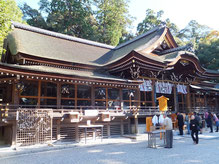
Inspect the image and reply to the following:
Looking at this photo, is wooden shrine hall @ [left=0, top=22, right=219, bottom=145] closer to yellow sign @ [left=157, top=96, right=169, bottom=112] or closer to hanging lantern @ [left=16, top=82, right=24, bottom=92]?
hanging lantern @ [left=16, top=82, right=24, bottom=92]

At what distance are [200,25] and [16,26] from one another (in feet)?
163

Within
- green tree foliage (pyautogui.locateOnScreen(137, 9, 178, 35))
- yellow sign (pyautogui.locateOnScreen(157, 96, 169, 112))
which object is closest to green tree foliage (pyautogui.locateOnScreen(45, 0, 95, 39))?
green tree foliage (pyautogui.locateOnScreen(137, 9, 178, 35))

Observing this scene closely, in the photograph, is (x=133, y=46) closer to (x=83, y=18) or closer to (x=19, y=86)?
(x=19, y=86)

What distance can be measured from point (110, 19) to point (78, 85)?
102 ft

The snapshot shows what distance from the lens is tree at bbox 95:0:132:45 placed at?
3916cm

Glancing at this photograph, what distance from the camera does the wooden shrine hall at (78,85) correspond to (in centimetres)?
987

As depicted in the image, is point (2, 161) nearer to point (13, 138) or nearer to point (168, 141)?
point (13, 138)

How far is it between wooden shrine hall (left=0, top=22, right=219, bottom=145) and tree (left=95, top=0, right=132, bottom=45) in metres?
16.7

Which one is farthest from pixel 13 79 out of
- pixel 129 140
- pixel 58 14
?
pixel 58 14

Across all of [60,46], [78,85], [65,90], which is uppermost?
[60,46]

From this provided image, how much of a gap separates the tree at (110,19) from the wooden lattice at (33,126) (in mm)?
30640

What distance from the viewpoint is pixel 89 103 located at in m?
13.7

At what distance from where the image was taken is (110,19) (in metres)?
41.2

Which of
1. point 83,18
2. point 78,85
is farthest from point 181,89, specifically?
point 83,18
